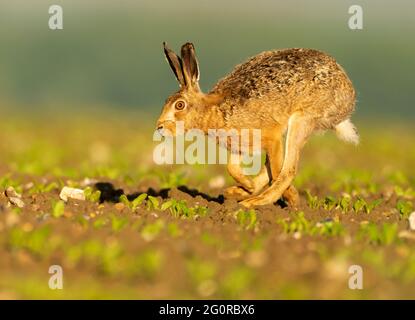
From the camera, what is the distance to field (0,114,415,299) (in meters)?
6.70

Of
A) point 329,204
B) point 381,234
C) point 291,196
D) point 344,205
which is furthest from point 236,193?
point 381,234

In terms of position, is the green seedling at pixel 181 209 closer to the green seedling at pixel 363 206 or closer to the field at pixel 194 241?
the field at pixel 194 241

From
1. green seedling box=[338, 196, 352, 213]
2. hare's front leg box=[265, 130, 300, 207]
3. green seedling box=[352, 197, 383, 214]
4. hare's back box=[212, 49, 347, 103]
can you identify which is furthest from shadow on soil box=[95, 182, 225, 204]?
green seedling box=[352, 197, 383, 214]

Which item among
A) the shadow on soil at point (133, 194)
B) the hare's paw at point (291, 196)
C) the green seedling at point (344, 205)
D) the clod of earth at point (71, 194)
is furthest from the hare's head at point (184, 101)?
the green seedling at point (344, 205)

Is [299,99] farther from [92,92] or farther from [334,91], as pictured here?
[92,92]

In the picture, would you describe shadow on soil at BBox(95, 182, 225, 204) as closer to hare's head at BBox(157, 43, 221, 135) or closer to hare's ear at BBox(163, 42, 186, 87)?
hare's head at BBox(157, 43, 221, 135)

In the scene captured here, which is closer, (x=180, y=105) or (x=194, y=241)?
(x=194, y=241)

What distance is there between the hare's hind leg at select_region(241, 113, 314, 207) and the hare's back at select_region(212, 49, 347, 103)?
1.49ft

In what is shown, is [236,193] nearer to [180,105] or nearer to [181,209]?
[180,105]

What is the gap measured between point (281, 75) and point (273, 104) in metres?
0.39

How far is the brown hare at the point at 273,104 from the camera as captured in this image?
35.0 ft

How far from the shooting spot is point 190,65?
10.9 m

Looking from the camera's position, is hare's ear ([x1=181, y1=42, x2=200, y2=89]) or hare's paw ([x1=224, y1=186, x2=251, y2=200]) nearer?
hare's ear ([x1=181, y1=42, x2=200, y2=89])

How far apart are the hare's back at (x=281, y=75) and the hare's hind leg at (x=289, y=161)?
454 mm
